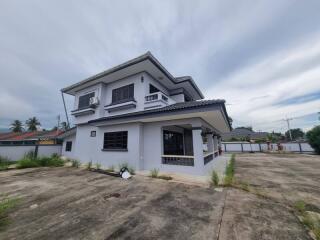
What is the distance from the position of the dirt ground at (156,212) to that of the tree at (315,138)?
63.5 feet

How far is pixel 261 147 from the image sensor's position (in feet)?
81.8

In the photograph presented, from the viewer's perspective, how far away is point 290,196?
4.80m

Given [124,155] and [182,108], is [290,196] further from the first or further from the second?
[124,155]

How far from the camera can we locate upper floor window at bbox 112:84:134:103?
37.5ft

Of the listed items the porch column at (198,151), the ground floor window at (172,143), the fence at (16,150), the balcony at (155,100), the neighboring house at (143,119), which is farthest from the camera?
the fence at (16,150)

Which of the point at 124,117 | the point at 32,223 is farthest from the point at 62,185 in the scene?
the point at 124,117

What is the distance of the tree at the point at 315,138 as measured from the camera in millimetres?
18828

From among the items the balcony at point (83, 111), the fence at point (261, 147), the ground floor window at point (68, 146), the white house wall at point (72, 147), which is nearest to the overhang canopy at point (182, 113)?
the balcony at point (83, 111)

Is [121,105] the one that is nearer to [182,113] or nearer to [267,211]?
[182,113]

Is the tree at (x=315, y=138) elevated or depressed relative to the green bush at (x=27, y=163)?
elevated

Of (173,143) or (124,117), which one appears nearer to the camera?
(124,117)

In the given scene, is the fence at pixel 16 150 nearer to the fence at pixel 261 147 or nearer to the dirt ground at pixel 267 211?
the dirt ground at pixel 267 211

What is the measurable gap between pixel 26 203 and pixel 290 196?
27.9 feet

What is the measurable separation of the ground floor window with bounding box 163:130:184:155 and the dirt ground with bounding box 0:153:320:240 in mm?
4476
